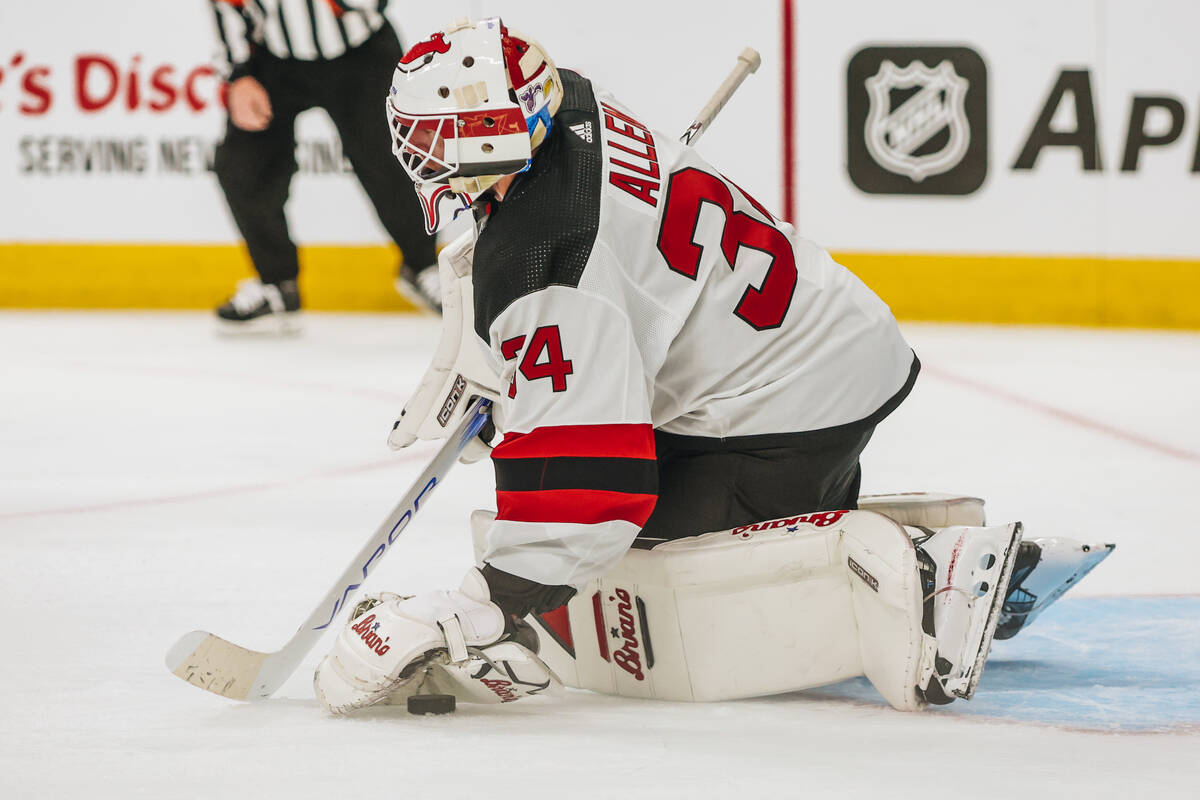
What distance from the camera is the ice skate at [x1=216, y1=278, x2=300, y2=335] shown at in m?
5.70

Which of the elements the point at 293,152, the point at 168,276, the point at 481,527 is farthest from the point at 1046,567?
the point at 168,276

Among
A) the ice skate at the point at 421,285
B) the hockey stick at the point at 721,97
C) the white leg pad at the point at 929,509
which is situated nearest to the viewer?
the white leg pad at the point at 929,509

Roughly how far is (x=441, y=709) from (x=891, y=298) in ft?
13.0

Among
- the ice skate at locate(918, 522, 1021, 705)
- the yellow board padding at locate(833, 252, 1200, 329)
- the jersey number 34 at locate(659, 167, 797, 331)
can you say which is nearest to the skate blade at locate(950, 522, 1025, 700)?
the ice skate at locate(918, 522, 1021, 705)

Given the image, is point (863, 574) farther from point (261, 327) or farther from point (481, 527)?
point (261, 327)

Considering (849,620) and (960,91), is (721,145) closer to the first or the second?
(960,91)

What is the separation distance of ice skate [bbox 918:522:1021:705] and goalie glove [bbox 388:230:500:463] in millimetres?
551

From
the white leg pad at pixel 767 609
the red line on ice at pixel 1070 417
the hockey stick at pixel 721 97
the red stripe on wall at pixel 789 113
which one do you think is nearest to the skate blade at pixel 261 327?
the red stripe on wall at pixel 789 113

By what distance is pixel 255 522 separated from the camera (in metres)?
3.17

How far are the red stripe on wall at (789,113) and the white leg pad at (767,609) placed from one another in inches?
149

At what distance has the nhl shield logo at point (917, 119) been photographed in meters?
5.52

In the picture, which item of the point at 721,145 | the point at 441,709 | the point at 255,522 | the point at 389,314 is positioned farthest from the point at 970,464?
the point at 389,314

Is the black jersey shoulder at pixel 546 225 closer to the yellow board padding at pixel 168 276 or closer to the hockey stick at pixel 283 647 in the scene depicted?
the hockey stick at pixel 283 647

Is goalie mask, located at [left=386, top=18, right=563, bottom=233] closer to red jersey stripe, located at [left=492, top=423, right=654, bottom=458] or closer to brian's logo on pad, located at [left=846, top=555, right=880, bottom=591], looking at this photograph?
red jersey stripe, located at [left=492, top=423, right=654, bottom=458]
